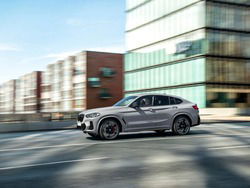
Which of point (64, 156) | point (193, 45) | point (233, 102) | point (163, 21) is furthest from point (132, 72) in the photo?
point (64, 156)

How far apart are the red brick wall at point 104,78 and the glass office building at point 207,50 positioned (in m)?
22.8

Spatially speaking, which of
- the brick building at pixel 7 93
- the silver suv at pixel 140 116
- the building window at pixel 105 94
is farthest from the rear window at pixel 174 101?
the brick building at pixel 7 93

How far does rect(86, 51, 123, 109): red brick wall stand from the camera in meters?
74.7

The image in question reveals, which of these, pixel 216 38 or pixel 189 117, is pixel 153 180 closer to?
pixel 189 117

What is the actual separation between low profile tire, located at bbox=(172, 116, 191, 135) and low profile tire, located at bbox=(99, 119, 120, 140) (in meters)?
2.30

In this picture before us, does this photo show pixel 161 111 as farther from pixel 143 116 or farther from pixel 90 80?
pixel 90 80

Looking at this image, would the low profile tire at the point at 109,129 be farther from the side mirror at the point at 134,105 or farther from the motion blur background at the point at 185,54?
the motion blur background at the point at 185,54

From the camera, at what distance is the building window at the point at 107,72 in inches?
3044

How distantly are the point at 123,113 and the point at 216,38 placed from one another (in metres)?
39.9

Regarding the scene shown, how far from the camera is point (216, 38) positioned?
47750 mm

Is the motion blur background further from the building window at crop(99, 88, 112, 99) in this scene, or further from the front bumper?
the front bumper

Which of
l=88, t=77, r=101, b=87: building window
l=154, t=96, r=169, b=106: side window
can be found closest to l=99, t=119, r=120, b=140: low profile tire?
l=154, t=96, r=169, b=106: side window

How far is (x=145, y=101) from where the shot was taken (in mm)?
11609

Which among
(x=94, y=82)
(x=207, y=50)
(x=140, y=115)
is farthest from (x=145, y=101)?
(x=94, y=82)
